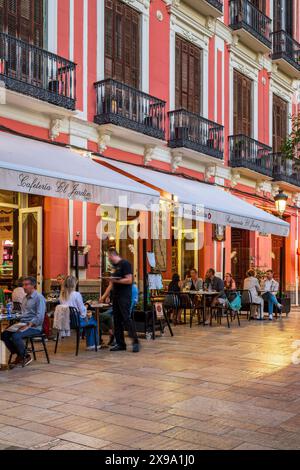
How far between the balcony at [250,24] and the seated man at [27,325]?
1275 centimetres

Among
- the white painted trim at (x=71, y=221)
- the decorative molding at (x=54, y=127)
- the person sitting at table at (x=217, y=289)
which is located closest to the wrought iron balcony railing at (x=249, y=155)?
the person sitting at table at (x=217, y=289)

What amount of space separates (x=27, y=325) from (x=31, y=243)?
14.6 feet

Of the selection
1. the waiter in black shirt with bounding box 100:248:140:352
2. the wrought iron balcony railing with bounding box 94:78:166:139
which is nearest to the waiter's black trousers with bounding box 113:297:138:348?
the waiter in black shirt with bounding box 100:248:140:352

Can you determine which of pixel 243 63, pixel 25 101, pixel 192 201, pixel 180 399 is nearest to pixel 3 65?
pixel 25 101

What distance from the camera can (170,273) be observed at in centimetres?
1526

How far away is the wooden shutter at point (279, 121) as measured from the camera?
20781 millimetres

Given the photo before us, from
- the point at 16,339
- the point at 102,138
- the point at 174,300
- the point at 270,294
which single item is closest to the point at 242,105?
the point at 270,294

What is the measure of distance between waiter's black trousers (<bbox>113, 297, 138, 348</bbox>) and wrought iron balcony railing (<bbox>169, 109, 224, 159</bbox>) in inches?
265

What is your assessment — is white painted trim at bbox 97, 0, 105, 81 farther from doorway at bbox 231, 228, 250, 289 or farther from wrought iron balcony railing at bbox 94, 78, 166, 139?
doorway at bbox 231, 228, 250, 289

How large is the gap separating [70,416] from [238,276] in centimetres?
1418

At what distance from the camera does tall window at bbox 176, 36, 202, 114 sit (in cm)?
1538

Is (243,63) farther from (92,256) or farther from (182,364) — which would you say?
(182,364)

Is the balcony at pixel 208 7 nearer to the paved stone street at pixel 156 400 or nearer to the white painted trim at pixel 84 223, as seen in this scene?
the white painted trim at pixel 84 223

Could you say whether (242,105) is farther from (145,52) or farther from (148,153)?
(148,153)
